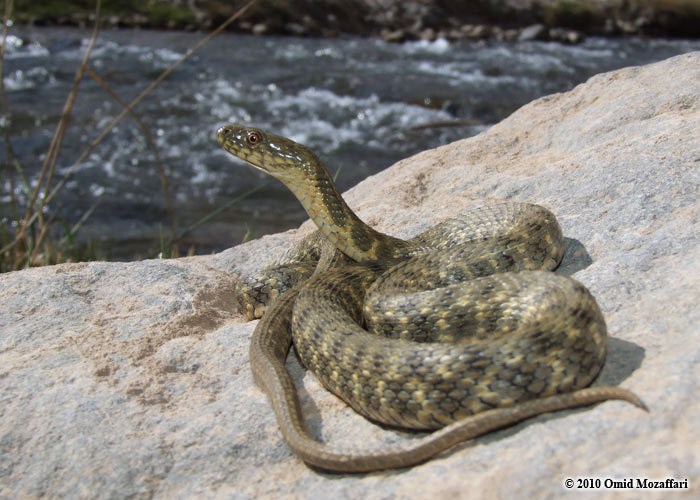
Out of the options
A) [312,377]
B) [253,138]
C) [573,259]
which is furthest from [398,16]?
[312,377]

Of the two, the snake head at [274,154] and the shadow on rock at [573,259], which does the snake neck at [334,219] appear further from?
the shadow on rock at [573,259]

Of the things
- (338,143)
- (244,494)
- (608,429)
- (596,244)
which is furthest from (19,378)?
(338,143)

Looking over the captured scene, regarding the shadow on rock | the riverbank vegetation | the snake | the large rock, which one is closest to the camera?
the large rock

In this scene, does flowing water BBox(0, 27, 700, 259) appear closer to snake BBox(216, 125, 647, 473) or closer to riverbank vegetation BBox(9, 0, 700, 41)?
riverbank vegetation BBox(9, 0, 700, 41)

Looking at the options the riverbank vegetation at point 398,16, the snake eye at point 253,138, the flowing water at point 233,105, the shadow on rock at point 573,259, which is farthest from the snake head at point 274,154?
the riverbank vegetation at point 398,16

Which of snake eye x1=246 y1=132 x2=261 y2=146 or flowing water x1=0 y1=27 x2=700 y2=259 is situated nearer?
snake eye x1=246 y1=132 x2=261 y2=146

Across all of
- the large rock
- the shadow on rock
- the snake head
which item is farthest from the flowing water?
the shadow on rock

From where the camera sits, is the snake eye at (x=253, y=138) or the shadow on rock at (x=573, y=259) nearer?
the shadow on rock at (x=573, y=259)
